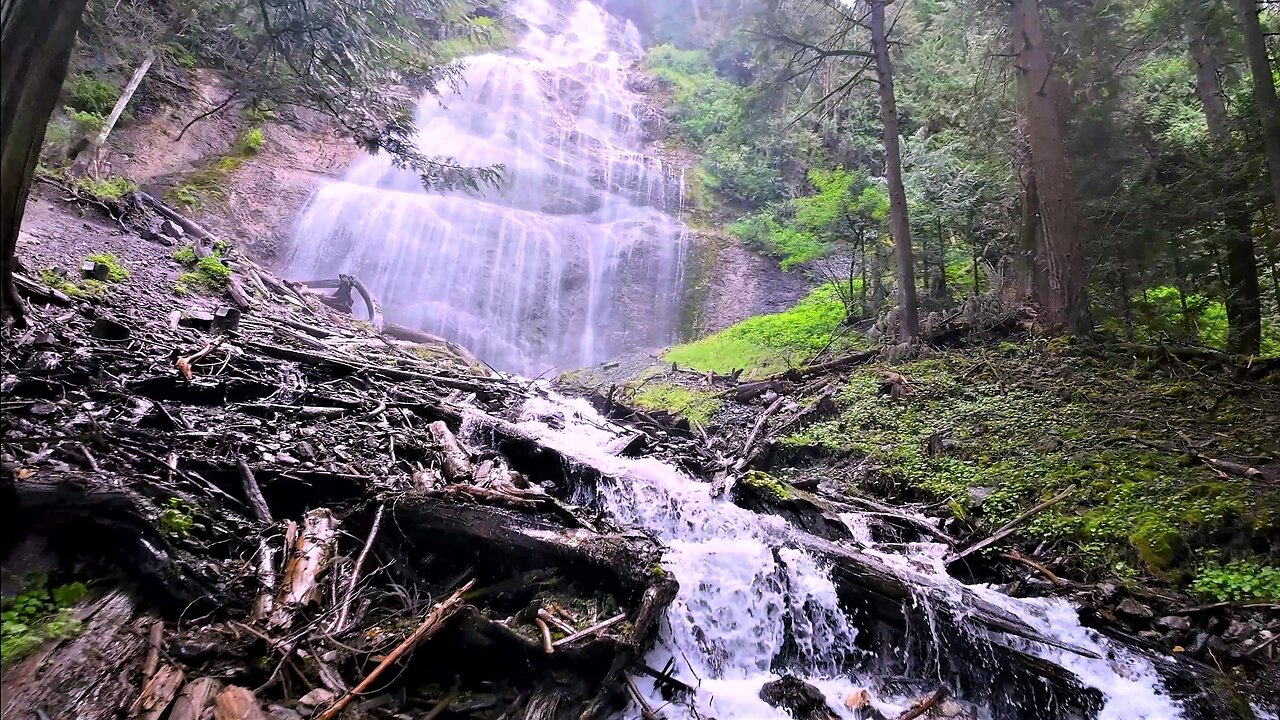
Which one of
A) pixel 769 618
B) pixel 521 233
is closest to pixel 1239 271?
pixel 769 618

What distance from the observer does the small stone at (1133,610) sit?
4.20 metres

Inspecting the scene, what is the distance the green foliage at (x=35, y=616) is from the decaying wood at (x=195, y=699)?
490 mm

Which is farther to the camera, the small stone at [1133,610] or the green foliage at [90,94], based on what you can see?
the green foliage at [90,94]

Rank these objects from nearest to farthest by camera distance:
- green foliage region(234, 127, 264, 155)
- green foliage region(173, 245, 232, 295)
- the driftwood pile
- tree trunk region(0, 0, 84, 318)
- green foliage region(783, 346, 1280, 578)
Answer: the driftwood pile → tree trunk region(0, 0, 84, 318) → green foliage region(783, 346, 1280, 578) → green foliage region(173, 245, 232, 295) → green foliage region(234, 127, 264, 155)

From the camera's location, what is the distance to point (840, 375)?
387 inches

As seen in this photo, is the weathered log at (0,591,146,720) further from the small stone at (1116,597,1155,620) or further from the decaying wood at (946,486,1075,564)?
the small stone at (1116,597,1155,620)

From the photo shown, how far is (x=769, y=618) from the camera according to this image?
4.72 m

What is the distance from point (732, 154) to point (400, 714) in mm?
23256

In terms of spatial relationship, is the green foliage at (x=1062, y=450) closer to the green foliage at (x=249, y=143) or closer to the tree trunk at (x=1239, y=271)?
the tree trunk at (x=1239, y=271)

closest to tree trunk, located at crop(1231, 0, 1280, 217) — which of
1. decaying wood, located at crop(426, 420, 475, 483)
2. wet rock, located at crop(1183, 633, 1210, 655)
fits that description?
wet rock, located at crop(1183, 633, 1210, 655)

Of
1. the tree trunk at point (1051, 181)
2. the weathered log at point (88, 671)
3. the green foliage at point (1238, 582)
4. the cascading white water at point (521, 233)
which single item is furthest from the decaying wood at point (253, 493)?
the cascading white water at point (521, 233)

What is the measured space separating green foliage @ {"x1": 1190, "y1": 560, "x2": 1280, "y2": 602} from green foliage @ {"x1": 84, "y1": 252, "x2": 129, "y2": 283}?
1038 cm

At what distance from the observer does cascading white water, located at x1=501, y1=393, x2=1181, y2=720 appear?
3.90m

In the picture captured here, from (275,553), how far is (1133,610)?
547 cm
